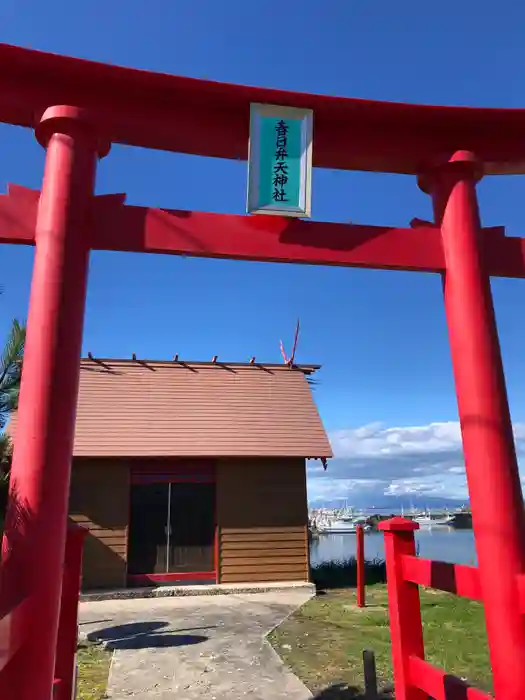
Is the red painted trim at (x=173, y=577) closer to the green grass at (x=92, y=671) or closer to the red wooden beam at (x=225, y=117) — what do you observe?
the green grass at (x=92, y=671)

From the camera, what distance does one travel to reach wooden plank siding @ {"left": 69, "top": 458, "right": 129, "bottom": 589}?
482 inches

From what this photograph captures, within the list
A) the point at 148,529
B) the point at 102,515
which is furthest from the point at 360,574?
the point at 102,515

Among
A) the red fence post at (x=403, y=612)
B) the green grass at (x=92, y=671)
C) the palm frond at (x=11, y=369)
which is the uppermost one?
the palm frond at (x=11, y=369)

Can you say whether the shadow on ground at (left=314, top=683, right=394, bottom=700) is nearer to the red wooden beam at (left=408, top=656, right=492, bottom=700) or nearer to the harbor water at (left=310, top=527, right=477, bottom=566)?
the red wooden beam at (left=408, top=656, right=492, bottom=700)

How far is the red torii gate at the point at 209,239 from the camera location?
9.55 ft

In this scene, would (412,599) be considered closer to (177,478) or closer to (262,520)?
(262,520)

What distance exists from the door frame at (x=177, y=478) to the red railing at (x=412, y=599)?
379 inches

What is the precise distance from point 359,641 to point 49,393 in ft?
21.4

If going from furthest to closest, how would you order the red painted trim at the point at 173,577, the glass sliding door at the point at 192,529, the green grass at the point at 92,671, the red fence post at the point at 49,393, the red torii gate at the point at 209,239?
the glass sliding door at the point at 192,529, the red painted trim at the point at 173,577, the green grass at the point at 92,671, the red torii gate at the point at 209,239, the red fence post at the point at 49,393

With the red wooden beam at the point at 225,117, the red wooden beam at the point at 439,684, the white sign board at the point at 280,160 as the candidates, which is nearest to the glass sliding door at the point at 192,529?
the red wooden beam at the point at 439,684

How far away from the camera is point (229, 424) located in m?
13.7

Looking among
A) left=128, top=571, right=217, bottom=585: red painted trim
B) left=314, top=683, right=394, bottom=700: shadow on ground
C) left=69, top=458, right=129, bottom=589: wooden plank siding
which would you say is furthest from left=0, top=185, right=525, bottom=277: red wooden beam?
left=128, top=571, right=217, bottom=585: red painted trim

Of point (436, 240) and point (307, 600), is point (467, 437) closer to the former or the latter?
point (436, 240)

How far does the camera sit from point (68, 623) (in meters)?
3.68
